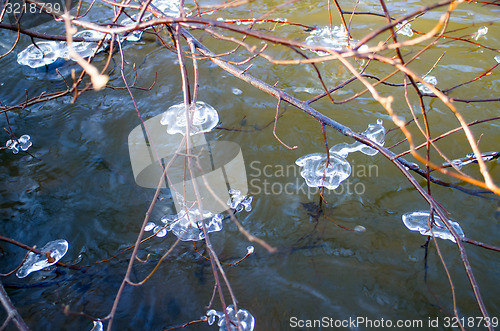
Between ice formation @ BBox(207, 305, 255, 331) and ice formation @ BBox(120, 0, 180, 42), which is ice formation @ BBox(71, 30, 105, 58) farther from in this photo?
ice formation @ BBox(207, 305, 255, 331)

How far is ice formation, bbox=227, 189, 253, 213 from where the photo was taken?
9.73ft

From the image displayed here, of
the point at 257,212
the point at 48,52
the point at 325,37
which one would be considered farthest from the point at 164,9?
the point at 257,212

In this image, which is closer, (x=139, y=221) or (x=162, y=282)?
(x=162, y=282)

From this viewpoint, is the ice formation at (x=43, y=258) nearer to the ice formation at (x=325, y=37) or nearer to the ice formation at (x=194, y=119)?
the ice formation at (x=194, y=119)

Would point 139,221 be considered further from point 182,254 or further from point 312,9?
point 312,9

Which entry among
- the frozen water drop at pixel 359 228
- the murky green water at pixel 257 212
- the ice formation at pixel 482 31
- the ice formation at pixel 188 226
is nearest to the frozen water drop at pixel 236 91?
the murky green water at pixel 257 212

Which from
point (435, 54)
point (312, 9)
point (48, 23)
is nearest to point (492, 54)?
point (435, 54)

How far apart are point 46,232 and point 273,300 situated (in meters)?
1.83

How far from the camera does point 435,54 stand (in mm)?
4297

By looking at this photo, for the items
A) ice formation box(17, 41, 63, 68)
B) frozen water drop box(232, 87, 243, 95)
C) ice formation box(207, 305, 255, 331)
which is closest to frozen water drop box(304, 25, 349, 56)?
frozen water drop box(232, 87, 243, 95)

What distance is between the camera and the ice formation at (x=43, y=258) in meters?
2.56

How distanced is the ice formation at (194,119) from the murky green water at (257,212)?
11 centimetres

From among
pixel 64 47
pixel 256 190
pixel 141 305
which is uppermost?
pixel 64 47

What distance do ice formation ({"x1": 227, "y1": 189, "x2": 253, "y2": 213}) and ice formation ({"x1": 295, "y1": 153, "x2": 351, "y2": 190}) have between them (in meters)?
0.54
